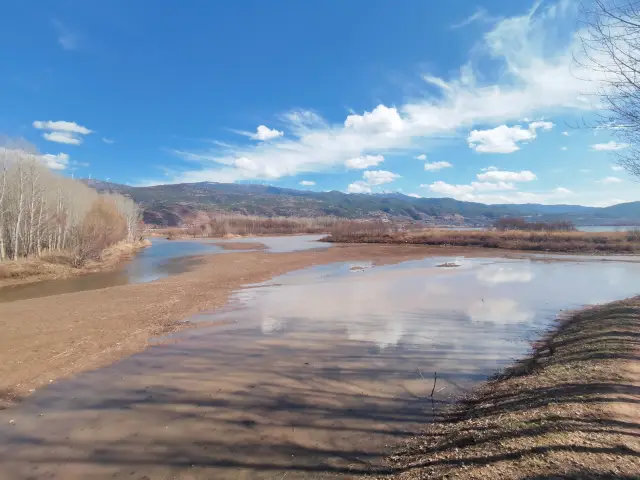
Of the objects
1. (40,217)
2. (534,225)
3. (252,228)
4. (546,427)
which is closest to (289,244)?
(40,217)

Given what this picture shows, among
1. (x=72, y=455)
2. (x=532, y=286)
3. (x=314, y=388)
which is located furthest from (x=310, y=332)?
(x=532, y=286)

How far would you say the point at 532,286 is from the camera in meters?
23.6

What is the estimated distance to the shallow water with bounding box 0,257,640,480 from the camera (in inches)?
219

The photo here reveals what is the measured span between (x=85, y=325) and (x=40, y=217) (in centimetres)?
2728

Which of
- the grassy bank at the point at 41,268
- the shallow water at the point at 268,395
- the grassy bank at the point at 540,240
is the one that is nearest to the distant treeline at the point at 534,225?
the grassy bank at the point at 540,240

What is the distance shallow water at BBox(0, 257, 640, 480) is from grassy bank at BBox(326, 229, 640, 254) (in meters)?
48.3

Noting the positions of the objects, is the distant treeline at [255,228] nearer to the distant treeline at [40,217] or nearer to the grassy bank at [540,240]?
the grassy bank at [540,240]

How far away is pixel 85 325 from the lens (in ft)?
44.5

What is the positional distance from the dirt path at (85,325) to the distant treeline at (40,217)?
1639 cm

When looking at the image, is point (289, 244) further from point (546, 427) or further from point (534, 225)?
point (534, 225)

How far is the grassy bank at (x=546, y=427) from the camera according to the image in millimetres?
4023

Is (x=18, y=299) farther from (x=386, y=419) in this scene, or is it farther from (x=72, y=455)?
(x=386, y=419)

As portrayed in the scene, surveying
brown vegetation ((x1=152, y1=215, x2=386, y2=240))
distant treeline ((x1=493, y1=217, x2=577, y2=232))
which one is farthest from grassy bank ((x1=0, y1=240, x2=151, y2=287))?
distant treeline ((x1=493, y1=217, x2=577, y2=232))

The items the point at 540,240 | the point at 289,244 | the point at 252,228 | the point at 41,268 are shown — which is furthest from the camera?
the point at 252,228
